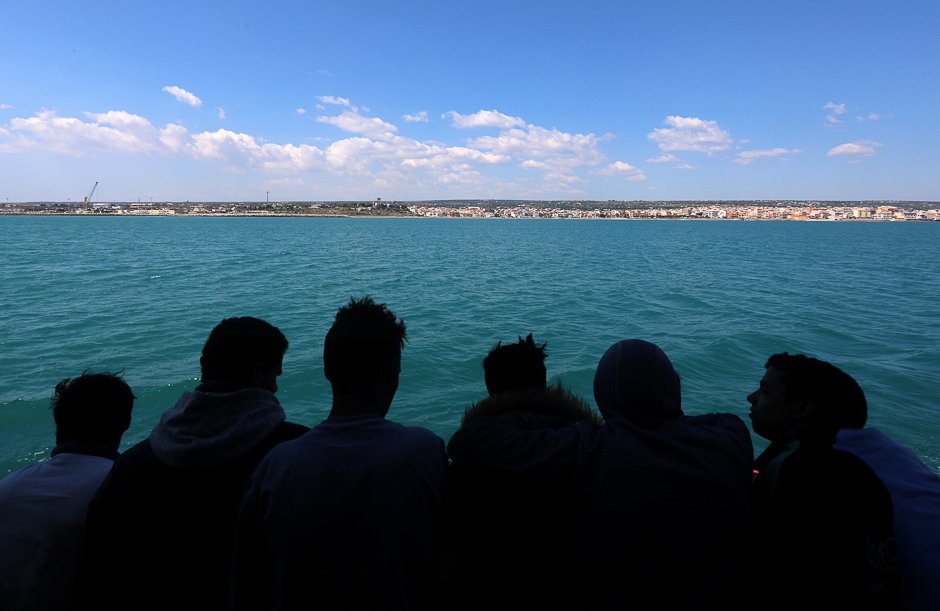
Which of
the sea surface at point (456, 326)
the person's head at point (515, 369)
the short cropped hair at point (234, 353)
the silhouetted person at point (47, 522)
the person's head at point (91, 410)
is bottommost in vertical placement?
the sea surface at point (456, 326)

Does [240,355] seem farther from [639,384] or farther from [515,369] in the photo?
[639,384]

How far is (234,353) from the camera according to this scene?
2.20m

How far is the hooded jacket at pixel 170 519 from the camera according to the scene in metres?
1.89

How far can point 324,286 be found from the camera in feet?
76.6

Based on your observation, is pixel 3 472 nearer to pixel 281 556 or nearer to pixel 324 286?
pixel 281 556

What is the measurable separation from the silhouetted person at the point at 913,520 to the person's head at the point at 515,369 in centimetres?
142

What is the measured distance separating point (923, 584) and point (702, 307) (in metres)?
19.5

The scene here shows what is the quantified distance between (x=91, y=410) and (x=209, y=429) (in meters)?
1.01

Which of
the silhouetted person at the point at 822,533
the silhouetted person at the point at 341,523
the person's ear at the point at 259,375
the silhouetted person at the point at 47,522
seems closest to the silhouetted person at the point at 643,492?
the silhouetted person at the point at 822,533

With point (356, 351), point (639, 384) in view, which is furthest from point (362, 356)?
point (639, 384)

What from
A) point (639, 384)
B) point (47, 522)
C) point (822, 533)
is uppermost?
point (639, 384)

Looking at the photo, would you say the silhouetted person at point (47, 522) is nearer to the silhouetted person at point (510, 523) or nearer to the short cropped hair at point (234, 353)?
the short cropped hair at point (234, 353)

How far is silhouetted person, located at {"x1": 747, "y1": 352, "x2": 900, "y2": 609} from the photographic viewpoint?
5.69 feet

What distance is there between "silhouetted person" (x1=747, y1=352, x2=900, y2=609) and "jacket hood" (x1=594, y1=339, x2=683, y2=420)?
1.68ft
